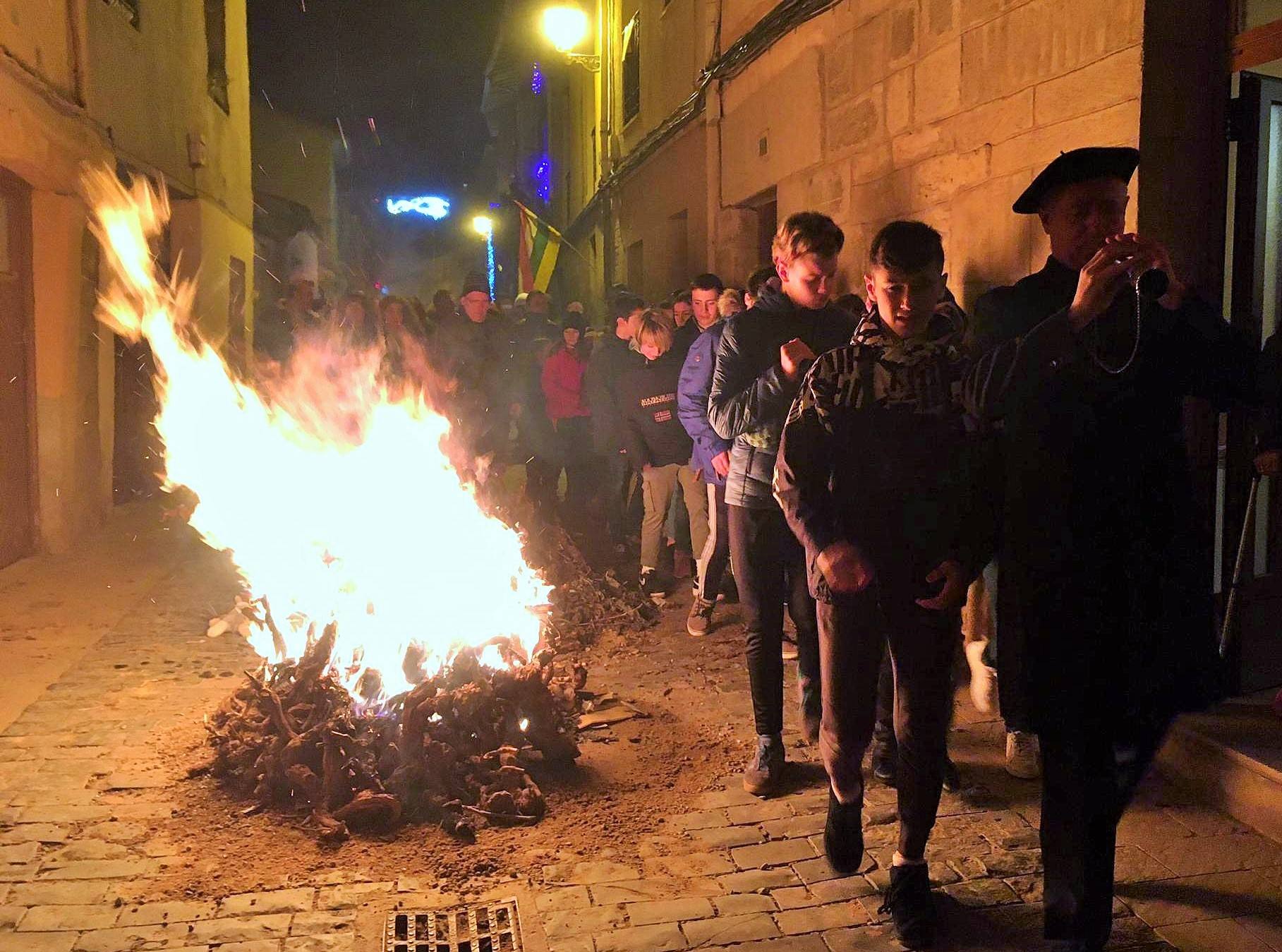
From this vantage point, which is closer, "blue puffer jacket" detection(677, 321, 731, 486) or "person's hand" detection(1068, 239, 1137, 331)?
"person's hand" detection(1068, 239, 1137, 331)

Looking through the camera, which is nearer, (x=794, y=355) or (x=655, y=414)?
(x=794, y=355)

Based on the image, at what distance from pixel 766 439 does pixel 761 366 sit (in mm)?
325

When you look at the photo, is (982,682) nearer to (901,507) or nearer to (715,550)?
(715,550)

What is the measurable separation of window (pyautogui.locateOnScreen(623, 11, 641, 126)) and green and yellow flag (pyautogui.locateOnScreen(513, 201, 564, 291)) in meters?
2.95

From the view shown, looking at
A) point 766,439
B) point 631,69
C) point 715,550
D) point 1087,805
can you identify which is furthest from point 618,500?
point 631,69

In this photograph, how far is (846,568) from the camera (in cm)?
334

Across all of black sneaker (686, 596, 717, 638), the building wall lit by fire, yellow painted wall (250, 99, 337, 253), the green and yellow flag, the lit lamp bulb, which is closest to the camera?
black sneaker (686, 596, 717, 638)

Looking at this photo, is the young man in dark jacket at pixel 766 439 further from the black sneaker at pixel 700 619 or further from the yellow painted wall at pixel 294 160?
the yellow painted wall at pixel 294 160

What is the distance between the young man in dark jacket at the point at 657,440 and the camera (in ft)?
26.9

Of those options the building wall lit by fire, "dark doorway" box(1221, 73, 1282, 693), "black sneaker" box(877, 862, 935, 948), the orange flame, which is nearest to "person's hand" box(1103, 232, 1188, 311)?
"black sneaker" box(877, 862, 935, 948)

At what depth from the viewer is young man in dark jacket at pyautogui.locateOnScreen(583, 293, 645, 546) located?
9.17 m

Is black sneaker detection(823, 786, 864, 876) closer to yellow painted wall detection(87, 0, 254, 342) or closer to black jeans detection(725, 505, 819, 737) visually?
black jeans detection(725, 505, 819, 737)

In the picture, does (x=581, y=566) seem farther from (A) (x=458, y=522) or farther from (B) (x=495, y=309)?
(B) (x=495, y=309)

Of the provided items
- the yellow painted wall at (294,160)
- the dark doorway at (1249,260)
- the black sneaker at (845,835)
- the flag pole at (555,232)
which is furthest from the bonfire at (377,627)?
the yellow painted wall at (294,160)
